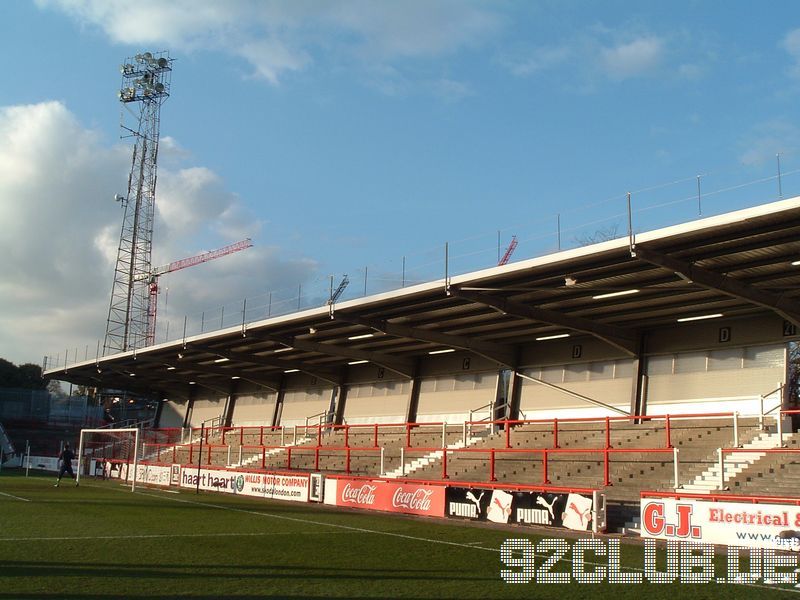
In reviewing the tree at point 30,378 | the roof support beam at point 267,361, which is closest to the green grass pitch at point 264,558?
the roof support beam at point 267,361

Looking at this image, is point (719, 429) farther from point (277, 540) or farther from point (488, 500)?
point (277, 540)

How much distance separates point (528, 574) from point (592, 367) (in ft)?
71.7

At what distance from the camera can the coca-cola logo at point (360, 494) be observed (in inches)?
1042

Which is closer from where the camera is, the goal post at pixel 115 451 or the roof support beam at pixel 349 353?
the roof support beam at pixel 349 353

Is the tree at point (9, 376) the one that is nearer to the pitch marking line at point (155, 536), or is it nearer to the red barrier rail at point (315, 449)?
the red barrier rail at point (315, 449)

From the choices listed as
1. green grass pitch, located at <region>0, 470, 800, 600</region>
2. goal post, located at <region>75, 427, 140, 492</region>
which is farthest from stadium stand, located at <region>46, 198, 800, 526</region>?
green grass pitch, located at <region>0, 470, 800, 600</region>

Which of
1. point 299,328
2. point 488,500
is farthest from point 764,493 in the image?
point 299,328

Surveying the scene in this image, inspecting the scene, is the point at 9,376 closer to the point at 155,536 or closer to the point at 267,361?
the point at 267,361

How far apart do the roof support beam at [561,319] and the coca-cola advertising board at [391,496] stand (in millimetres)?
7111

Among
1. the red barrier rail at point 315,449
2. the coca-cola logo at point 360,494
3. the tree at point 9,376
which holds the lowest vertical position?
the coca-cola logo at point 360,494

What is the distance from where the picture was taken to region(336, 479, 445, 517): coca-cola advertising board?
2380cm

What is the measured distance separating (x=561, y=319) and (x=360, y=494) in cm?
1017

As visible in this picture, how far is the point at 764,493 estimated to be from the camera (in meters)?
19.9

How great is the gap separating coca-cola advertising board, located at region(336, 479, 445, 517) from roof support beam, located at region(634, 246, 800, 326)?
921 cm
